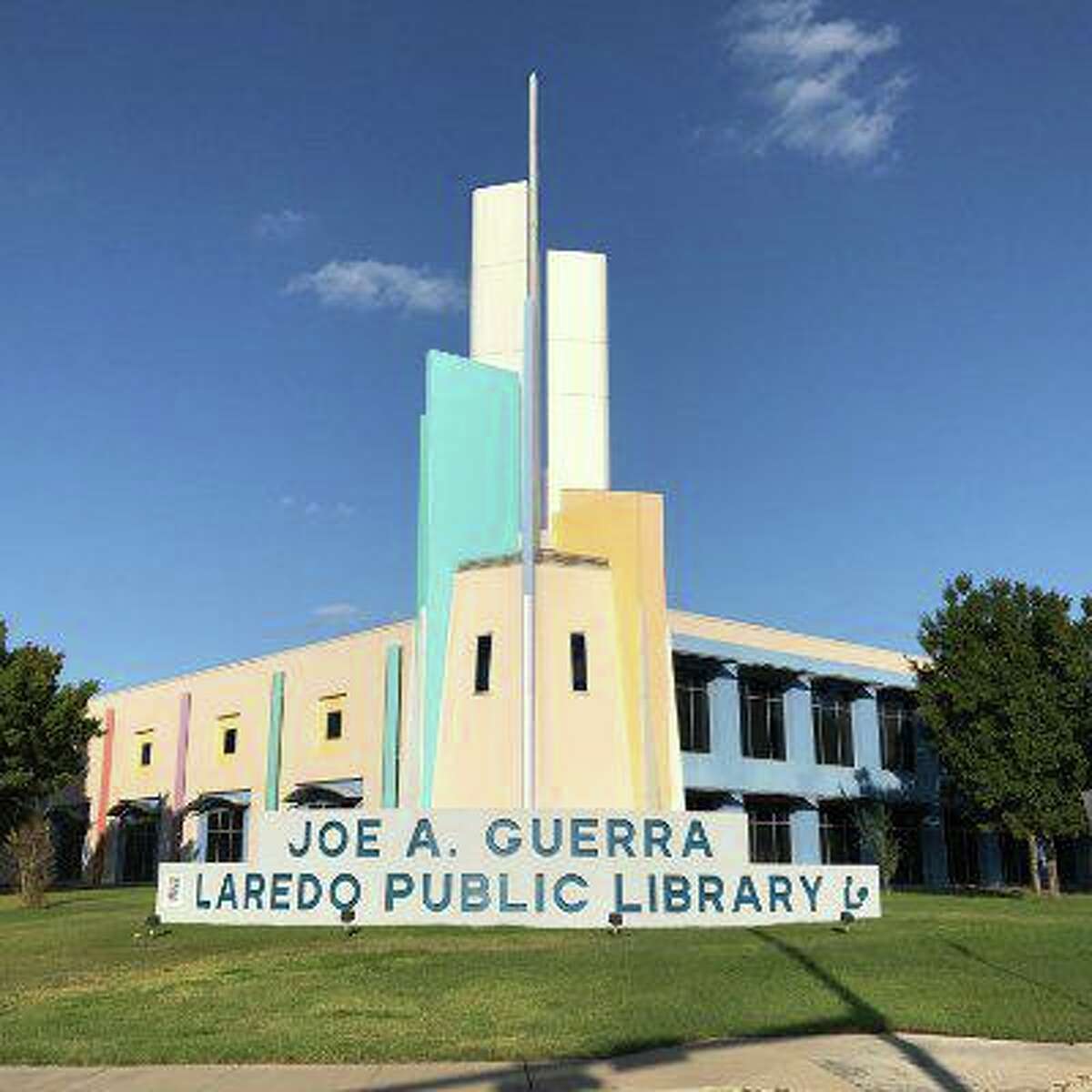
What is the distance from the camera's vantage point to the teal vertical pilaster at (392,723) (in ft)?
137

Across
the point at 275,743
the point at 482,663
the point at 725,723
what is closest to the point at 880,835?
the point at 725,723

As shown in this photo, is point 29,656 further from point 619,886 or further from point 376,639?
point 619,886

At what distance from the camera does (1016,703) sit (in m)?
38.0

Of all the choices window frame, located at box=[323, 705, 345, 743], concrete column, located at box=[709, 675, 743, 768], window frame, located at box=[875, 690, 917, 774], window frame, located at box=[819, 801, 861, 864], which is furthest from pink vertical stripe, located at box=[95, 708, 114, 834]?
window frame, located at box=[875, 690, 917, 774]

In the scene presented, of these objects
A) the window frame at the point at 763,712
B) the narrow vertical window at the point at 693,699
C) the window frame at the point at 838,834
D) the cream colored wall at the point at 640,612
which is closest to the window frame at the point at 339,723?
the narrow vertical window at the point at 693,699

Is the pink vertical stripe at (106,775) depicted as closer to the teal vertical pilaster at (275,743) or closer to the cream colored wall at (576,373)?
the teal vertical pilaster at (275,743)

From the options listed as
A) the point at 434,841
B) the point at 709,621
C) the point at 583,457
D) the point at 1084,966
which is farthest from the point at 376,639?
the point at 1084,966

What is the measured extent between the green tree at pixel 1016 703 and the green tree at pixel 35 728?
28001 millimetres

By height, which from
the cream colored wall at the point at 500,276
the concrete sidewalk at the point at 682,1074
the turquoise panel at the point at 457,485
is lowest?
the concrete sidewalk at the point at 682,1074

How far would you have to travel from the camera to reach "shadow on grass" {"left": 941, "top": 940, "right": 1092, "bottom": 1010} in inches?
554

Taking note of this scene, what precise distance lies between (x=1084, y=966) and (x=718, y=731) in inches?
1081

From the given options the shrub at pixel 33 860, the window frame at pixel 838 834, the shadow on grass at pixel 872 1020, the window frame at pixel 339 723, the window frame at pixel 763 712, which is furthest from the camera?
the window frame at pixel 838 834

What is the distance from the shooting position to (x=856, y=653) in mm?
49219

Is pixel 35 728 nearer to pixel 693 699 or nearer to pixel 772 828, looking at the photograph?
pixel 693 699
